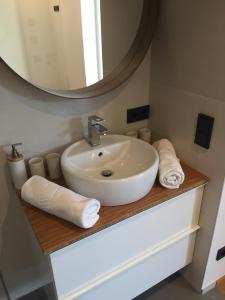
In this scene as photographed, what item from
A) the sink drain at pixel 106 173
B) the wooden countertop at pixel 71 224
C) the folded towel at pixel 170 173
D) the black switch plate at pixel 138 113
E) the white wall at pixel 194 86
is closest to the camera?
the wooden countertop at pixel 71 224

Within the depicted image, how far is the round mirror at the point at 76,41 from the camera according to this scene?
1018 millimetres

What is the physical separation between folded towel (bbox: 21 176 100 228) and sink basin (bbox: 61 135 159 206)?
58 millimetres

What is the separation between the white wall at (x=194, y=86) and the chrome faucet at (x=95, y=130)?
0.37m

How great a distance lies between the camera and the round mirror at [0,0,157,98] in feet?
3.34

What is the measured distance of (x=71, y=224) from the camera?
0.99 m

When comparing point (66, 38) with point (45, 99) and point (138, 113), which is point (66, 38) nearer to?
point (45, 99)

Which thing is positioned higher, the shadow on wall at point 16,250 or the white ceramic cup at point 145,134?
the white ceramic cup at point 145,134

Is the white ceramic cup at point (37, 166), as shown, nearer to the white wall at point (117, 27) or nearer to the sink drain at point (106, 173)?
the sink drain at point (106, 173)

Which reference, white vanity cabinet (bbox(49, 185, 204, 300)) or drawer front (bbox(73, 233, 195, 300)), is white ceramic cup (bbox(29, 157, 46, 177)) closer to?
white vanity cabinet (bbox(49, 185, 204, 300))

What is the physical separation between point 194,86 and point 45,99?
2.20 feet

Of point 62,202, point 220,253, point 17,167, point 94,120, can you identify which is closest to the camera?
point 62,202

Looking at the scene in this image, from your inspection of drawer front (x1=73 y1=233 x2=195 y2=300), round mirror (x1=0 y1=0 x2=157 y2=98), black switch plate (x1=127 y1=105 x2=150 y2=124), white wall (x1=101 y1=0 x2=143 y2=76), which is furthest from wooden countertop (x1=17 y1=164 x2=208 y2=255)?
white wall (x1=101 y1=0 x2=143 y2=76)

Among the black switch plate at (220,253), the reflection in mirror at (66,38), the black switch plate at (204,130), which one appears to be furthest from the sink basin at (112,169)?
the black switch plate at (220,253)

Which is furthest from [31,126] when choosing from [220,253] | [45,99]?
[220,253]
